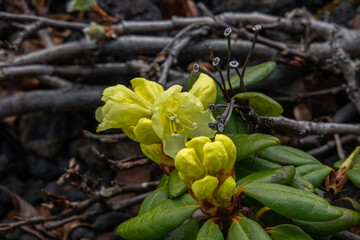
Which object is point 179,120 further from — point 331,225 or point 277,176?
point 331,225

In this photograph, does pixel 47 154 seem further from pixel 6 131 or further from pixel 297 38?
Result: pixel 297 38

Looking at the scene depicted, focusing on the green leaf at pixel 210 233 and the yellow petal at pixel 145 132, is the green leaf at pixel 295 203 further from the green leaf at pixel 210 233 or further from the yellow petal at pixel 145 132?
the yellow petal at pixel 145 132

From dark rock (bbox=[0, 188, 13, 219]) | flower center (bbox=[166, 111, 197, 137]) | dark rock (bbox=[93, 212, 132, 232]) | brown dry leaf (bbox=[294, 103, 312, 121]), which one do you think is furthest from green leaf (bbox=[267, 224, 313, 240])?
dark rock (bbox=[0, 188, 13, 219])

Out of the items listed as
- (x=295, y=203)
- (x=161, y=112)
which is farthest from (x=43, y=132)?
(x=295, y=203)

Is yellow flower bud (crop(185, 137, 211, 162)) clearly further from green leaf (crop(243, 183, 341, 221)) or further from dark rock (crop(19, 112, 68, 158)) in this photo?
dark rock (crop(19, 112, 68, 158))

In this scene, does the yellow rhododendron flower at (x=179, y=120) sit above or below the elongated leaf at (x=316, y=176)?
above

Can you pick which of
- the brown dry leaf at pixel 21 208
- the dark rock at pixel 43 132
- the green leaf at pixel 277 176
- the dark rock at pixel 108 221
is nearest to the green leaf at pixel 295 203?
the green leaf at pixel 277 176
